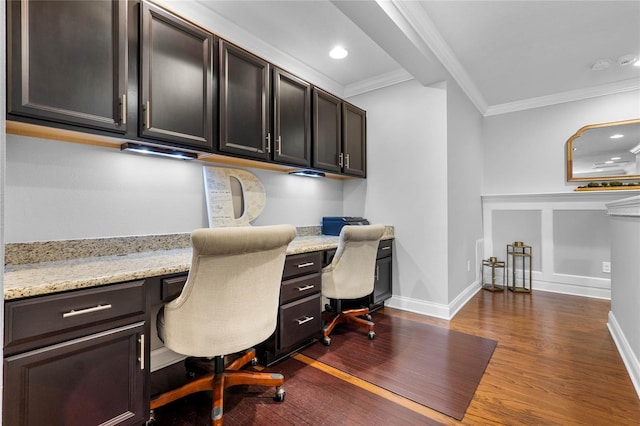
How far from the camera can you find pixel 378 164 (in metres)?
3.43

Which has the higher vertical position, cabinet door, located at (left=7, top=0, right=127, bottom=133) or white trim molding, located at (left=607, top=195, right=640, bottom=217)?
cabinet door, located at (left=7, top=0, right=127, bottom=133)

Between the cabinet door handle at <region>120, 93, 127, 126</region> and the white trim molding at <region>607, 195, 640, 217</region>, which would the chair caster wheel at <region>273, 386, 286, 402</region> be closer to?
the cabinet door handle at <region>120, 93, 127, 126</region>

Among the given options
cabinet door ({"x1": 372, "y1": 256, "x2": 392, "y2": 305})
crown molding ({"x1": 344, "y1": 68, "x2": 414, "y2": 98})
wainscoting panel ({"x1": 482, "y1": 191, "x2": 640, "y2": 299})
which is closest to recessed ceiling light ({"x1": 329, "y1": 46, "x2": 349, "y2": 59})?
crown molding ({"x1": 344, "y1": 68, "x2": 414, "y2": 98})

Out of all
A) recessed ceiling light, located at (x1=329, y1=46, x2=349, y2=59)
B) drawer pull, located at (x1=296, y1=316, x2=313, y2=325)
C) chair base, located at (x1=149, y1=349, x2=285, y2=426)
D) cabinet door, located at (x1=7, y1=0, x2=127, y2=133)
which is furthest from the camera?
recessed ceiling light, located at (x1=329, y1=46, x2=349, y2=59)

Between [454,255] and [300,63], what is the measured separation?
2.47 meters

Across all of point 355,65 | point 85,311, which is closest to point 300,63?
point 355,65

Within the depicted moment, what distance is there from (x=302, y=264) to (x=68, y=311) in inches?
51.4

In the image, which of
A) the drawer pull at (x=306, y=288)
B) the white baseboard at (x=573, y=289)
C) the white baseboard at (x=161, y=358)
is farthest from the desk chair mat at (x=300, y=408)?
the white baseboard at (x=573, y=289)

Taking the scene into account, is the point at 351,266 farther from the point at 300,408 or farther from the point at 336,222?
the point at 300,408

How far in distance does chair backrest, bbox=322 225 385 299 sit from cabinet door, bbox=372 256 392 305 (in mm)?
557

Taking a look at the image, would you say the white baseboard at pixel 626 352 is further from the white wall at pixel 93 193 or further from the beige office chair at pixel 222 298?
the white wall at pixel 93 193

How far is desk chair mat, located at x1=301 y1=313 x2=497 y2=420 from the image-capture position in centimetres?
179

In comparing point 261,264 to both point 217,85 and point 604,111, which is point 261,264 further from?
point 604,111

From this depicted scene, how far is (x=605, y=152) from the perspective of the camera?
3615 millimetres
